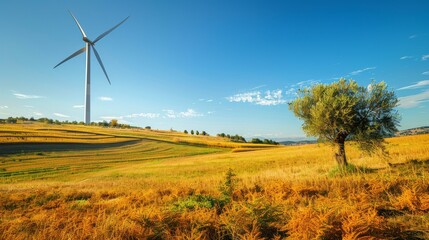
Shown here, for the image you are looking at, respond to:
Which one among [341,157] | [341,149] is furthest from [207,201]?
[341,149]

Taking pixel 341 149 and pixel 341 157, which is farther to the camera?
pixel 341 149

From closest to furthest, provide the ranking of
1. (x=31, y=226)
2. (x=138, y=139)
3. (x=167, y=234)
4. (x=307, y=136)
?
(x=167, y=234) < (x=31, y=226) < (x=307, y=136) < (x=138, y=139)

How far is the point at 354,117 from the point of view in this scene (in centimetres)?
1773

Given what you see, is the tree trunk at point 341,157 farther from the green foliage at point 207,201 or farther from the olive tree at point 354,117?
the green foliage at point 207,201

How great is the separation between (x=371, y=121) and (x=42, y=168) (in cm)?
4820

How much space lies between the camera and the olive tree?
684 inches

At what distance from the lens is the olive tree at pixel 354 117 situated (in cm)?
1738

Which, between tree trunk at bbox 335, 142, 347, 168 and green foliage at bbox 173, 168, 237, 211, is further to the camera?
tree trunk at bbox 335, 142, 347, 168

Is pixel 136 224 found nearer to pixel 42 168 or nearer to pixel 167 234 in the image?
pixel 167 234

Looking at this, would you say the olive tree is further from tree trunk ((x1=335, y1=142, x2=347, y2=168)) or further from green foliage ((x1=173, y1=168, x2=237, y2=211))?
green foliage ((x1=173, y1=168, x2=237, y2=211))

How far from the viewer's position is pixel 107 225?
17.1 feet

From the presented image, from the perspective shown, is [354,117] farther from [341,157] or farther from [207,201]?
[207,201]

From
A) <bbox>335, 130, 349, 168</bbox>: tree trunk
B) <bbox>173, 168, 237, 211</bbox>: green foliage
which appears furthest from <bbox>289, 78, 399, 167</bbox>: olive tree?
<bbox>173, 168, 237, 211</bbox>: green foliage

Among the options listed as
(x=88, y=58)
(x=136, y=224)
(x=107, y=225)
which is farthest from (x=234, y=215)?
(x=88, y=58)
